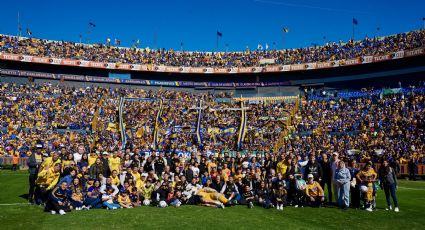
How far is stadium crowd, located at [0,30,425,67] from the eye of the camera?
50.7 m

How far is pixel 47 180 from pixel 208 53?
54739 mm

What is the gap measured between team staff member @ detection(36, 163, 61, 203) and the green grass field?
621 millimetres

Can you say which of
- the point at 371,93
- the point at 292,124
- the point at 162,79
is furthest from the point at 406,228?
the point at 162,79

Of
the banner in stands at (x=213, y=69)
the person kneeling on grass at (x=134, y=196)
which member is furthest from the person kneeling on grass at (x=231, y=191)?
the banner in stands at (x=213, y=69)

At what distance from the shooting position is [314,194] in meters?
13.4

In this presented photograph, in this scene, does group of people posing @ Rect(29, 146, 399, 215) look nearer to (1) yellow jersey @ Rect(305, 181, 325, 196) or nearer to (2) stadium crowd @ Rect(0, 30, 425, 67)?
(1) yellow jersey @ Rect(305, 181, 325, 196)

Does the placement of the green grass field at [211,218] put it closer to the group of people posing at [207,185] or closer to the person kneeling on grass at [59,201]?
the person kneeling on grass at [59,201]

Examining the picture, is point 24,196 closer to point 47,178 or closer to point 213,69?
point 47,178

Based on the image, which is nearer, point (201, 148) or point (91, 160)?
point (91, 160)

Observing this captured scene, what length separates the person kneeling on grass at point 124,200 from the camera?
13.2 metres

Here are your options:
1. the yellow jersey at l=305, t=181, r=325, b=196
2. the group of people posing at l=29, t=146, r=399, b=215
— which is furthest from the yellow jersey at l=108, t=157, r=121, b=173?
the yellow jersey at l=305, t=181, r=325, b=196

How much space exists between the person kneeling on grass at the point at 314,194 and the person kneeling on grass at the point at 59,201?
25.7 ft

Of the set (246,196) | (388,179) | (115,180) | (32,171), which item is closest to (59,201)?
(115,180)

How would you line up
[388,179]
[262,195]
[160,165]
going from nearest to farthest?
[388,179] < [262,195] < [160,165]
